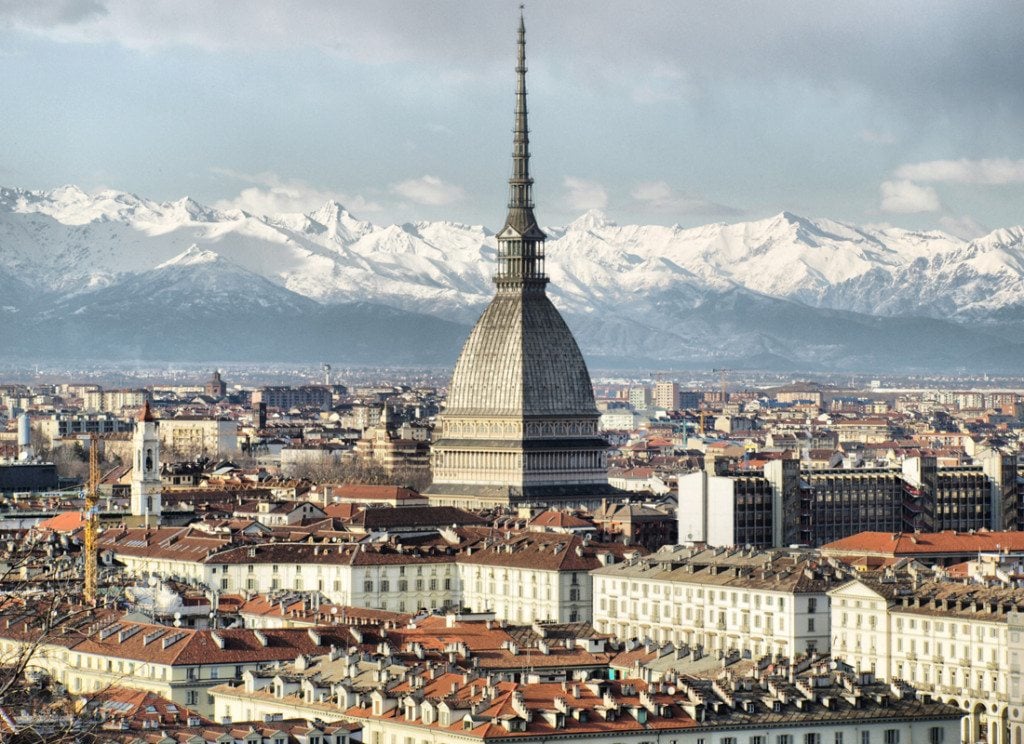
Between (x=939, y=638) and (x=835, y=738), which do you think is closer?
(x=835, y=738)

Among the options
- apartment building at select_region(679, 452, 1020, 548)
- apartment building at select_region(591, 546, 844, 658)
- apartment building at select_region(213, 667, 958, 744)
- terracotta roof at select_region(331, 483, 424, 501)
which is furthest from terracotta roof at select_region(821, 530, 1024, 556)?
apartment building at select_region(213, 667, 958, 744)

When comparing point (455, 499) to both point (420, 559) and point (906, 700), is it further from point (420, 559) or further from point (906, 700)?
point (906, 700)

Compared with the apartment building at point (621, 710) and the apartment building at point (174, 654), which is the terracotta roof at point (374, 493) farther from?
the apartment building at point (621, 710)

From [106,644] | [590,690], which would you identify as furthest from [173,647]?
[590,690]

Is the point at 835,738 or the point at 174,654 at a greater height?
the point at 174,654

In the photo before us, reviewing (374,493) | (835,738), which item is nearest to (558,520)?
(374,493)

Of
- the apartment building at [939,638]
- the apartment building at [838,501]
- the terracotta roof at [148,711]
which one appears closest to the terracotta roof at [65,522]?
the apartment building at [838,501]

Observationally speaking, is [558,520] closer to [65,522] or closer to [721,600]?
[65,522]

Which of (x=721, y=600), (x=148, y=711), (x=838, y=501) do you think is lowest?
(x=148, y=711)
